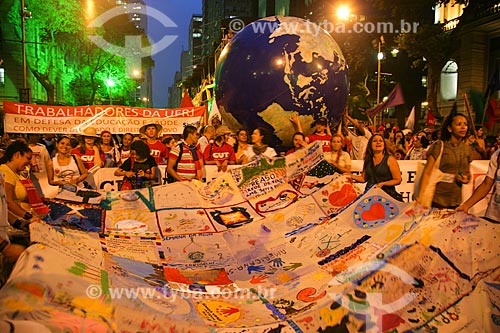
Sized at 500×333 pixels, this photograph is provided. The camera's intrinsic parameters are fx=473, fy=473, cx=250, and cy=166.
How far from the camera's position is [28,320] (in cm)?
232

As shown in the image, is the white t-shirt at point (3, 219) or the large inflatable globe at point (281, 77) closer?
the white t-shirt at point (3, 219)

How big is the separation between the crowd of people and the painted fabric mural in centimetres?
52

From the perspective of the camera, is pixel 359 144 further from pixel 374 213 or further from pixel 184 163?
pixel 374 213

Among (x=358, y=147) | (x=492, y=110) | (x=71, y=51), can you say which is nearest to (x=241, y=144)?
(x=358, y=147)

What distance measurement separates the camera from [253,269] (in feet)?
12.7

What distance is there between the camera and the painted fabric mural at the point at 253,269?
2.68 m

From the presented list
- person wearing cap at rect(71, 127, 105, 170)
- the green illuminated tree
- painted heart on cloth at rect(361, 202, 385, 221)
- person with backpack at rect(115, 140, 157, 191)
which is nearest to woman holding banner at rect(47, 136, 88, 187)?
person wearing cap at rect(71, 127, 105, 170)

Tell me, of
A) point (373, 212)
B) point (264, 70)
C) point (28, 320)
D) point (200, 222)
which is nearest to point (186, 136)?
point (264, 70)

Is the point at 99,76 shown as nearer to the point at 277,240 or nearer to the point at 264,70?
the point at 264,70

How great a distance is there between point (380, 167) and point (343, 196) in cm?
86

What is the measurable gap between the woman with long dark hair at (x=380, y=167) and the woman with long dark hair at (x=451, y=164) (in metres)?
0.47

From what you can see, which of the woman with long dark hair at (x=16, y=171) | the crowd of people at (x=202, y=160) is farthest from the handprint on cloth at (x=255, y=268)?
the woman with long dark hair at (x=16, y=171)

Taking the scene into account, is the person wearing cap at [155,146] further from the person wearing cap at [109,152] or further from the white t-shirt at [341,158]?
the white t-shirt at [341,158]

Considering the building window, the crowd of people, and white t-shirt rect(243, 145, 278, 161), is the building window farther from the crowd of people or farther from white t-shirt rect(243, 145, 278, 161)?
white t-shirt rect(243, 145, 278, 161)
